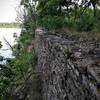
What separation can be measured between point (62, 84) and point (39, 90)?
526cm

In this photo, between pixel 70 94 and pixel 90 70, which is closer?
pixel 90 70

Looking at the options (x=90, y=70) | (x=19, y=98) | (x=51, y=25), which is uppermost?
(x=90, y=70)

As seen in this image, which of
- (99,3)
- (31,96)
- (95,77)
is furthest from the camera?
(99,3)

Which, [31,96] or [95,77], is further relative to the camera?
[31,96]

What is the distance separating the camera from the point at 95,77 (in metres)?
2.18

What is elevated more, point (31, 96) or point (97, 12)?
point (97, 12)

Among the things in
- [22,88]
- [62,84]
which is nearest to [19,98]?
[22,88]

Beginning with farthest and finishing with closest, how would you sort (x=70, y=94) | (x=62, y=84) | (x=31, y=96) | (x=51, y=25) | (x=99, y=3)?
(x=99, y=3) → (x=51, y=25) → (x=31, y=96) → (x=62, y=84) → (x=70, y=94)

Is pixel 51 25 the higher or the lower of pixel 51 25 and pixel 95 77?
the lower

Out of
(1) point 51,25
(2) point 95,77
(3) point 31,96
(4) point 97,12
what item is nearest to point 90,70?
(2) point 95,77

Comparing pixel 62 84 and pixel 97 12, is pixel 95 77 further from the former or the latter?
pixel 97 12

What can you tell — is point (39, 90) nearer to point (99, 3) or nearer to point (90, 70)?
point (90, 70)

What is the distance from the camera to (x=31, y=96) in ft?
28.6

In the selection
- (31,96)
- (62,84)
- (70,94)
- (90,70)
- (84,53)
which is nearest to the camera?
(90,70)
